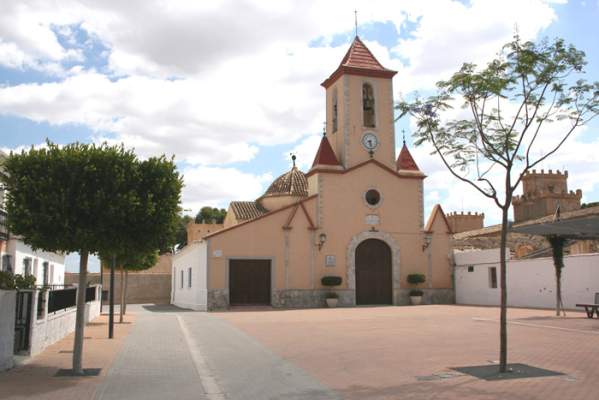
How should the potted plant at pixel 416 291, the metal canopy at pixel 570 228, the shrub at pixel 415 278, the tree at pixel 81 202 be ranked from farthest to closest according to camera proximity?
the shrub at pixel 415 278
the potted plant at pixel 416 291
the metal canopy at pixel 570 228
the tree at pixel 81 202

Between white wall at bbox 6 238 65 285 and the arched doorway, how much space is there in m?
15.3

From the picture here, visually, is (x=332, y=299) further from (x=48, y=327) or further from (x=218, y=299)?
(x=48, y=327)

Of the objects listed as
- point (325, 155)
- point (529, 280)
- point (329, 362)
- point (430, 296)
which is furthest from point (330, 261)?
point (329, 362)

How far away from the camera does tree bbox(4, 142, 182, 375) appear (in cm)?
966

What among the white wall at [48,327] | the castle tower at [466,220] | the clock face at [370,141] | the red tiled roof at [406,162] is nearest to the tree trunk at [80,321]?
the white wall at [48,327]

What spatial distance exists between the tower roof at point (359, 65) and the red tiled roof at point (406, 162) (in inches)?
182

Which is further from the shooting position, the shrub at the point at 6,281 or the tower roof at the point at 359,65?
the tower roof at the point at 359,65

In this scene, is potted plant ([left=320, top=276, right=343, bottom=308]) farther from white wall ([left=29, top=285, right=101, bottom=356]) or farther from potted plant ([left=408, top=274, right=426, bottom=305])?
white wall ([left=29, top=285, right=101, bottom=356])

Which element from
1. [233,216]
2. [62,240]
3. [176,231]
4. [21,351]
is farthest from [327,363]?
[233,216]

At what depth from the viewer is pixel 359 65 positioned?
33.7 metres

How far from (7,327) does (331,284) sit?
824 inches

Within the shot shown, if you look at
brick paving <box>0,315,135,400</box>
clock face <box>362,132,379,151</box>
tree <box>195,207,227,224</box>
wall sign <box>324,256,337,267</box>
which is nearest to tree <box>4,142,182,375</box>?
brick paving <box>0,315,135,400</box>

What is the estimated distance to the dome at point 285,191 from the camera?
37.7m

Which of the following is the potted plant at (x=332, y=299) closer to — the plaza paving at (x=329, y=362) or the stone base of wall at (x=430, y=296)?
the stone base of wall at (x=430, y=296)
